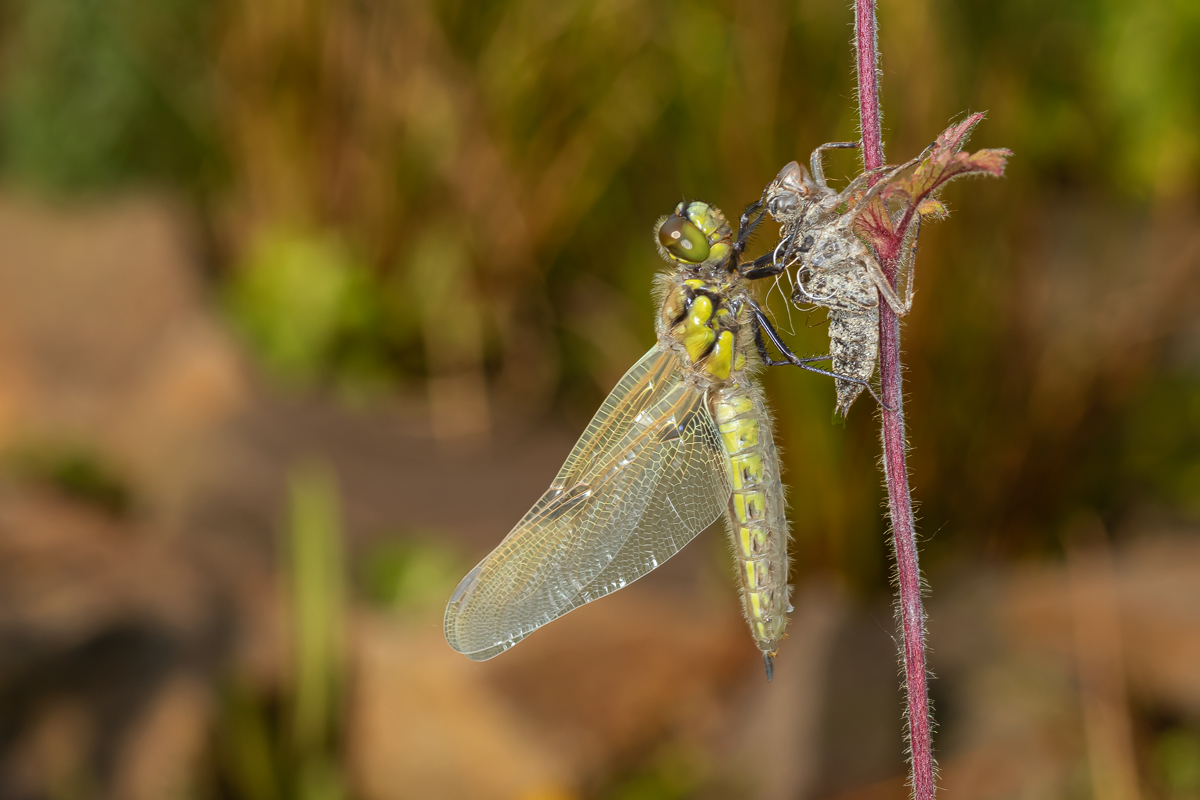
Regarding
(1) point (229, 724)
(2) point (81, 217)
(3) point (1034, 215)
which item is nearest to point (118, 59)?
(2) point (81, 217)

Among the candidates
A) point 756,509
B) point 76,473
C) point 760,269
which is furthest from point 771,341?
point 76,473

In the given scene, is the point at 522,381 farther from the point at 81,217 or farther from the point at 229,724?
the point at 81,217

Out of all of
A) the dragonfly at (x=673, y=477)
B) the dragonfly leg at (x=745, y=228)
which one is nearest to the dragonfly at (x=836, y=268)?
the dragonfly at (x=673, y=477)

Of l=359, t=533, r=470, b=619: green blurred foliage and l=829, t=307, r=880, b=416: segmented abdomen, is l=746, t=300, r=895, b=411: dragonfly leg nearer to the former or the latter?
l=829, t=307, r=880, b=416: segmented abdomen

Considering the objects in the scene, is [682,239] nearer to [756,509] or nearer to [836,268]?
[756,509]

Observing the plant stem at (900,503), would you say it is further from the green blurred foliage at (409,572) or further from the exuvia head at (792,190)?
the green blurred foliage at (409,572)

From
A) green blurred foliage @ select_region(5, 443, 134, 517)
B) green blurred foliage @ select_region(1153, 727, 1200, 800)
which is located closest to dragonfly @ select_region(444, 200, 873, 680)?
green blurred foliage @ select_region(1153, 727, 1200, 800)

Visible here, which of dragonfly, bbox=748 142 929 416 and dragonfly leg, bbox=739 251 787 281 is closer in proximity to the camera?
dragonfly, bbox=748 142 929 416
